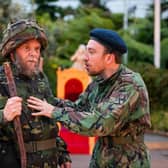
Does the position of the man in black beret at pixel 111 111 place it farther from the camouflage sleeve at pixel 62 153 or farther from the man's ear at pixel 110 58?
the camouflage sleeve at pixel 62 153

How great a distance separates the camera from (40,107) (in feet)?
11.6

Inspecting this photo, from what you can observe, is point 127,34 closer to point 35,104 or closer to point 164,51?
point 164,51

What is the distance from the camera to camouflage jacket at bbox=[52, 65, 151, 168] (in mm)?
3510

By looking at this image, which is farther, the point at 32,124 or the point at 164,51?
the point at 164,51

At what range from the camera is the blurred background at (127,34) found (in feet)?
54.7

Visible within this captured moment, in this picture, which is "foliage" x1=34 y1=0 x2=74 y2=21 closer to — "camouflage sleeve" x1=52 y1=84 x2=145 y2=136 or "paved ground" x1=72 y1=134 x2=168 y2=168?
"paved ground" x1=72 y1=134 x2=168 y2=168

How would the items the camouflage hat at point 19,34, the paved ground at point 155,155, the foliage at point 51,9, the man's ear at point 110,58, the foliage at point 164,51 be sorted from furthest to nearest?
the foliage at point 51,9
the foliage at point 164,51
the paved ground at point 155,155
the man's ear at point 110,58
the camouflage hat at point 19,34

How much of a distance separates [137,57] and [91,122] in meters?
22.0

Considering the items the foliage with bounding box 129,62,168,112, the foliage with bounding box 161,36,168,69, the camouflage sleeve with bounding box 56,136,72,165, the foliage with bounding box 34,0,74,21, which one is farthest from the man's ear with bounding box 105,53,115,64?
the foliage with bounding box 34,0,74,21

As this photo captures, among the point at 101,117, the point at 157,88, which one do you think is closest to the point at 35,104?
the point at 101,117

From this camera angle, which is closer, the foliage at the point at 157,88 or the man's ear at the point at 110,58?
the man's ear at the point at 110,58

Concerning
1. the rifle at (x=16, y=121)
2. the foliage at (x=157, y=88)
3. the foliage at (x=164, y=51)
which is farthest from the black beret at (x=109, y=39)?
the foliage at (x=164, y=51)

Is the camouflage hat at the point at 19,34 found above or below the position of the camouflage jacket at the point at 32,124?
above

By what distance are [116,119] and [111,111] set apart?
5 cm
